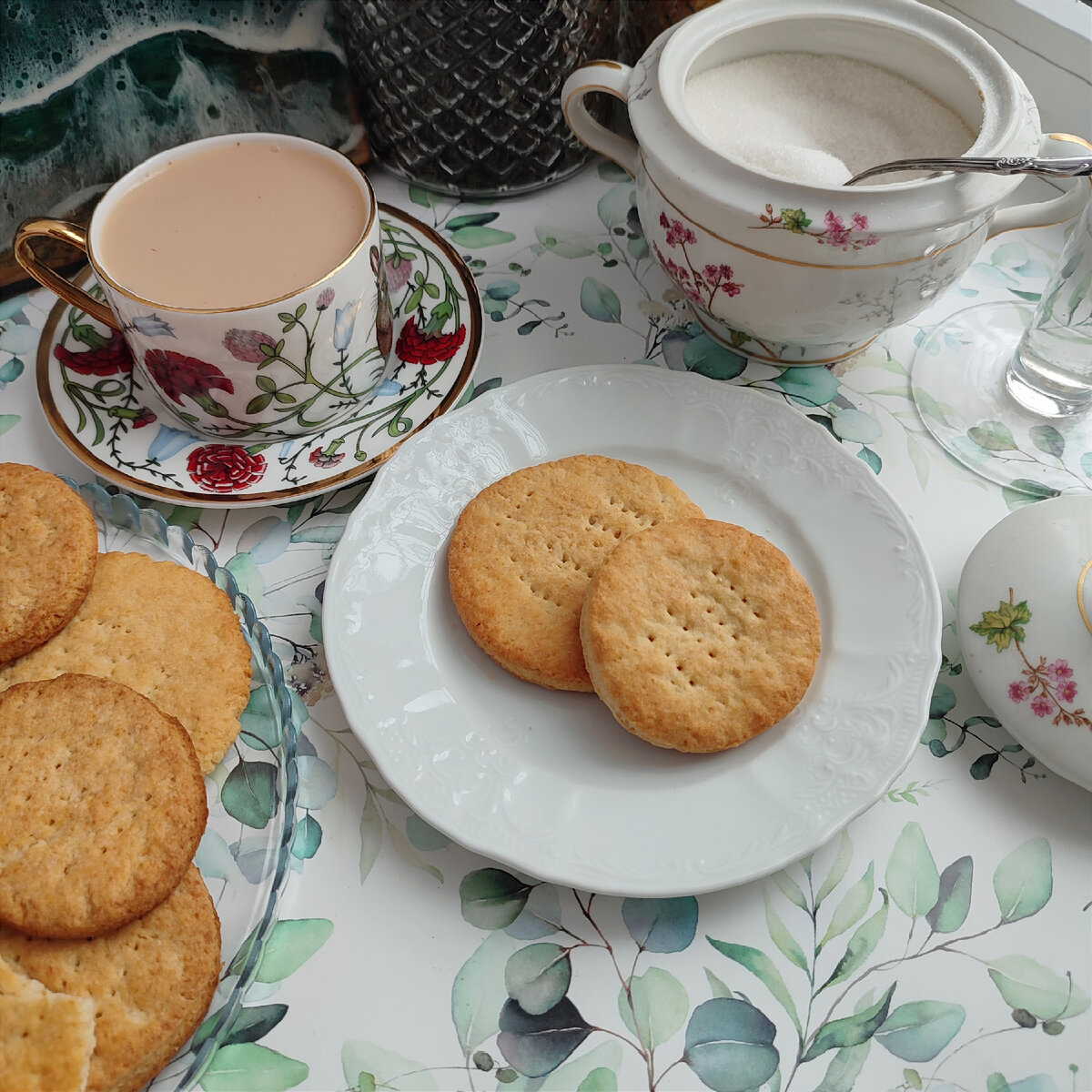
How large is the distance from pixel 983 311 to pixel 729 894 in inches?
25.9

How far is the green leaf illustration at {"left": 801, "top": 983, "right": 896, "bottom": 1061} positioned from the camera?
0.59 meters

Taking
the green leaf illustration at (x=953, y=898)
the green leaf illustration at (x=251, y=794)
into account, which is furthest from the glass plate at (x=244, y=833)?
the green leaf illustration at (x=953, y=898)

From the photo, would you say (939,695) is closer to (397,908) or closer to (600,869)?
(600,869)

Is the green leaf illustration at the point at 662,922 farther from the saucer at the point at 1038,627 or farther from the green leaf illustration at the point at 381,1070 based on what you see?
the saucer at the point at 1038,627

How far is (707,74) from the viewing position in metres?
0.81

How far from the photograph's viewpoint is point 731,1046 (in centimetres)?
59

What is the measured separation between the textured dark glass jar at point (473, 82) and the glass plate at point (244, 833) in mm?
507

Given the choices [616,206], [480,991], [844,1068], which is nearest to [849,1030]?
[844,1068]

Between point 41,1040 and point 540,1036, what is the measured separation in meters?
0.28

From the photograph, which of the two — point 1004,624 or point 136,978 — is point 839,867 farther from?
point 136,978

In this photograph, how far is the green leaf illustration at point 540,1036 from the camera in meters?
0.58

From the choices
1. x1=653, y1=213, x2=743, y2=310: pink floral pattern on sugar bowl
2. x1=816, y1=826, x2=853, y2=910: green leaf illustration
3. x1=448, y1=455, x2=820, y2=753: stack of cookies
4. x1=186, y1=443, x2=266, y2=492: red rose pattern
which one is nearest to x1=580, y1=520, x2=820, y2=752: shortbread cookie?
x1=448, y1=455, x2=820, y2=753: stack of cookies

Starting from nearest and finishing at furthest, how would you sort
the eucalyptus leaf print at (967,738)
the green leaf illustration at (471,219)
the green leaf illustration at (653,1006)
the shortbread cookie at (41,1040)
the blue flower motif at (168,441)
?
the shortbread cookie at (41,1040), the green leaf illustration at (653,1006), the eucalyptus leaf print at (967,738), the blue flower motif at (168,441), the green leaf illustration at (471,219)

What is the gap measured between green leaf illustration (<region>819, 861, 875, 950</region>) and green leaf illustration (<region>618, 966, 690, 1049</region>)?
0.10 metres
